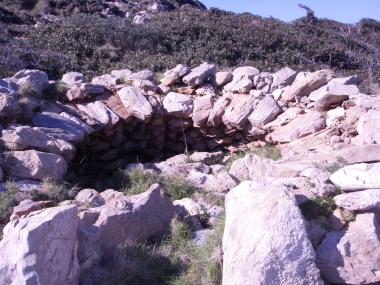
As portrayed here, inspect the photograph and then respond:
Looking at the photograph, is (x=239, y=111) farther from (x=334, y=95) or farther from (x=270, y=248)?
(x=270, y=248)

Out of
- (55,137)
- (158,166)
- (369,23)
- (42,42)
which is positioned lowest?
(158,166)

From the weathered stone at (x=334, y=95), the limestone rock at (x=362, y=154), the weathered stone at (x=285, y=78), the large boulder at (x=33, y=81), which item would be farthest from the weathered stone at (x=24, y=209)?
the weathered stone at (x=285, y=78)

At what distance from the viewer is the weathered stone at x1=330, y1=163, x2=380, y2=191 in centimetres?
354

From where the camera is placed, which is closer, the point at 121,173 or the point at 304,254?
the point at 304,254

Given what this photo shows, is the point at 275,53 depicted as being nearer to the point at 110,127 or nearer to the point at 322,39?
the point at 322,39

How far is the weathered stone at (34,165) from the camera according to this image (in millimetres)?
4648

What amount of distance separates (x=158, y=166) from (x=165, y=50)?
18.7 feet

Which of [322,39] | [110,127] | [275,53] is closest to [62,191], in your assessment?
[110,127]

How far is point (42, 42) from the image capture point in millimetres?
10188

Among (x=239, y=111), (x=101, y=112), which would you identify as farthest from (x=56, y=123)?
(x=239, y=111)

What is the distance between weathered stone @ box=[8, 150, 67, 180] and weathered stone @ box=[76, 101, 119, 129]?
1816 mm

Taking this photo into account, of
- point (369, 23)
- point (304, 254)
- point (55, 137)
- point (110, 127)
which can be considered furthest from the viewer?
point (369, 23)

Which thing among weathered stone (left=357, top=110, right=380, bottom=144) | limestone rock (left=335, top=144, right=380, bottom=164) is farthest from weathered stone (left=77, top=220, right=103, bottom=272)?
weathered stone (left=357, top=110, right=380, bottom=144)

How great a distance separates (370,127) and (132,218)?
3.22 m
